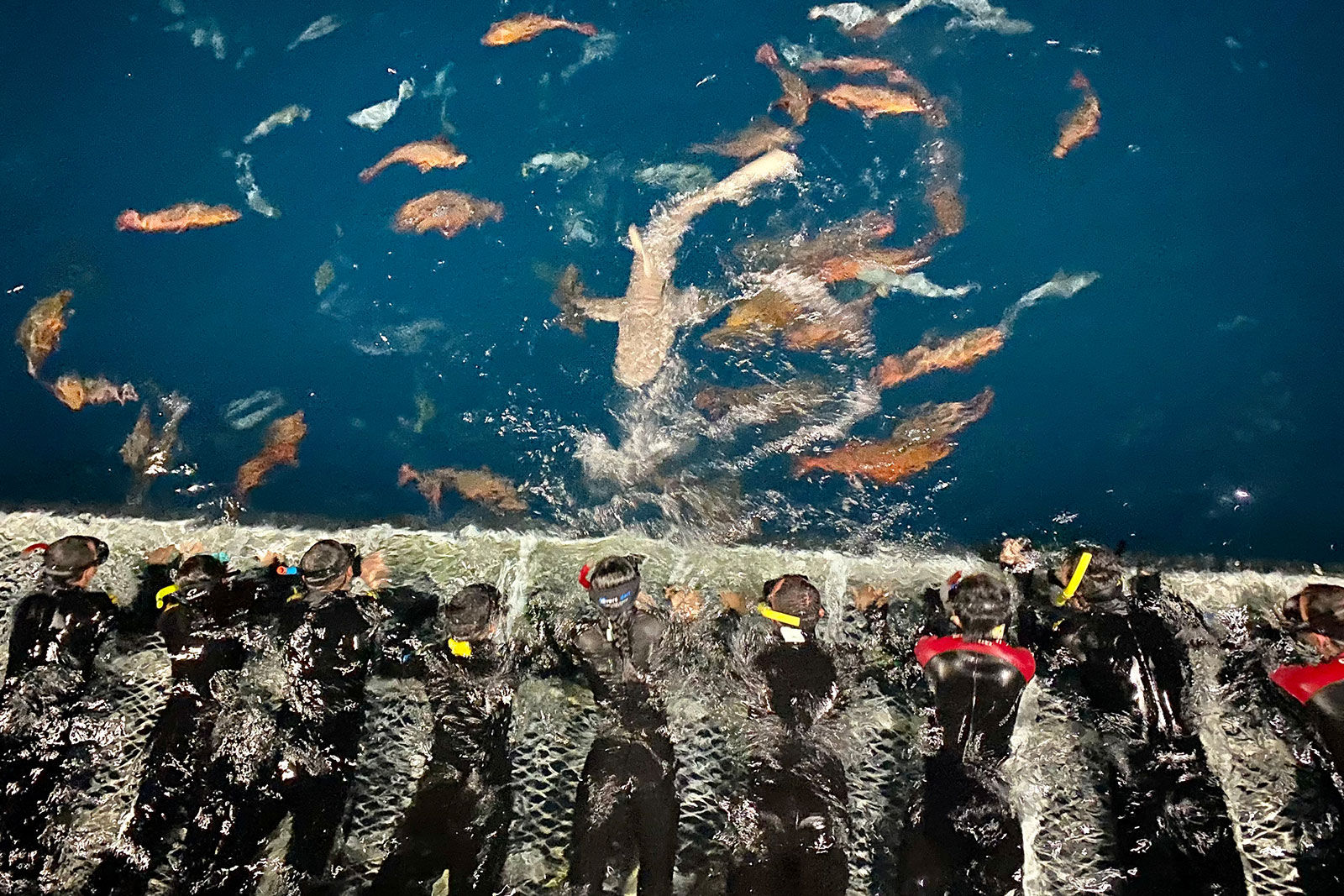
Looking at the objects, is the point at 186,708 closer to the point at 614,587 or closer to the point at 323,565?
the point at 323,565

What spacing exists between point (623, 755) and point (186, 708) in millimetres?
1926

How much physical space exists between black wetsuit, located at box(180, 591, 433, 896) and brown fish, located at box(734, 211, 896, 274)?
2387 mm

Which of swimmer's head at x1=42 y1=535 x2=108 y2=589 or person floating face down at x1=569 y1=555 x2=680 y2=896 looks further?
swimmer's head at x1=42 y1=535 x2=108 y2=589

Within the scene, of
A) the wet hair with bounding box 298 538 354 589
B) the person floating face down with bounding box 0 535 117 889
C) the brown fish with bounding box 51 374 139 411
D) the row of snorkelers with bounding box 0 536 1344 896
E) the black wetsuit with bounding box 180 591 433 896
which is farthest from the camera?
the brown fish with bounding box 51 374 139 411

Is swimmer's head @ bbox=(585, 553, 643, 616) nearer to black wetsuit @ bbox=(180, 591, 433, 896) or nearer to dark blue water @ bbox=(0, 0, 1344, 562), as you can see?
dark blue water @ bbox=(0, 0, 1344, 562)

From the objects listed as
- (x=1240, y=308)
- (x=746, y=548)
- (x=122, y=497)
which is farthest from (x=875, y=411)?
(x=122, y=497)

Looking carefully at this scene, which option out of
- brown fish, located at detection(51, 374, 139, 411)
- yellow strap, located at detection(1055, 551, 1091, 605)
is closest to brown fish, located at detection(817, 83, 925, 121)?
yellow strap, located at detection(1055, 551, 1091, 605)

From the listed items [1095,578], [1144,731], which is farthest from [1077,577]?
[1144,731]

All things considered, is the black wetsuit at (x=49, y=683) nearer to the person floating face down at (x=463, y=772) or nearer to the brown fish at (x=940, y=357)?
the person floating face down at (x=463, y=772)

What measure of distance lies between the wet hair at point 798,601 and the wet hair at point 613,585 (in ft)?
2.05

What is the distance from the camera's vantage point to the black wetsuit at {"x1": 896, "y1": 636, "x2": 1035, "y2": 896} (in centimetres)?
321

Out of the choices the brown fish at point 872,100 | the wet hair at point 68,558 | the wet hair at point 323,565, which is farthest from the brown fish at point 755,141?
the wet hair at point 68,558

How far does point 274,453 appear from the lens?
477 cm

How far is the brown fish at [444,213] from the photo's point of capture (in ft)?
12.8
